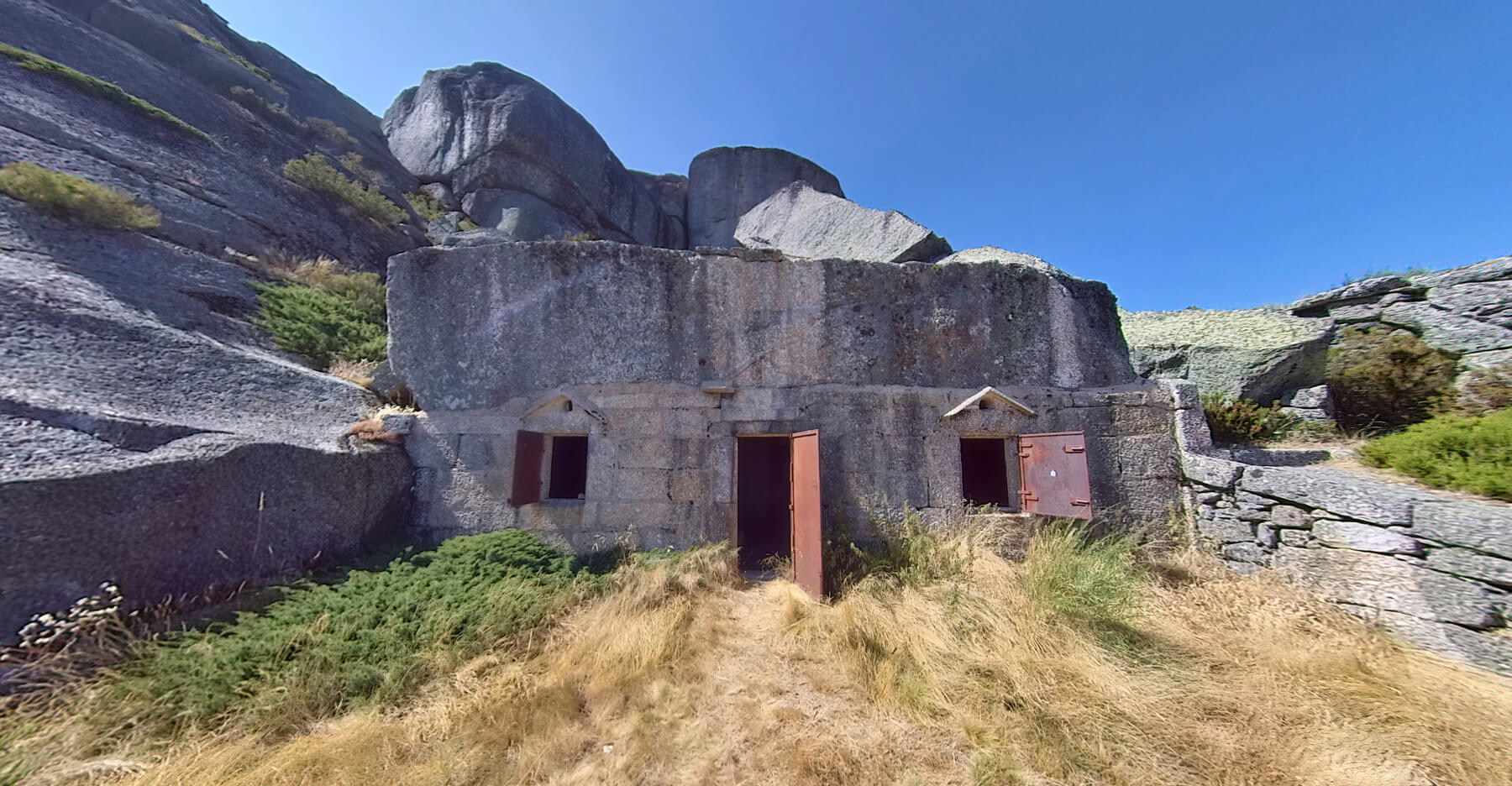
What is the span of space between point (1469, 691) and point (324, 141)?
23595 millimetres

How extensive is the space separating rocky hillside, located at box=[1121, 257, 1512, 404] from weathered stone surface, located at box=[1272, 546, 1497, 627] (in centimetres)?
323

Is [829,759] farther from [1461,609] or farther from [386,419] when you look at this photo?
[386,419]

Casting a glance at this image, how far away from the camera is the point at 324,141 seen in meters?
14.5

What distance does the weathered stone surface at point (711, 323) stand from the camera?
6031 millimetres

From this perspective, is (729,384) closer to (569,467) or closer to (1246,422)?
(569,467)

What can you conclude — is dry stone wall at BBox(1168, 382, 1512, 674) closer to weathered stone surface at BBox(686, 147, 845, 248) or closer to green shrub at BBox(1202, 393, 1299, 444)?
green shrub at BBox(1202, 393, 1299, 444)

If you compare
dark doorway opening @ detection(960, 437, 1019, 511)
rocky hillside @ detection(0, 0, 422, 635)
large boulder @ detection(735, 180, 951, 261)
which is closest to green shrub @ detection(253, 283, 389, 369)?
rocky hillside @ detection(0, 0, 422, 635)

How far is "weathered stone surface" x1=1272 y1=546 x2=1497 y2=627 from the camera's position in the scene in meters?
3.58

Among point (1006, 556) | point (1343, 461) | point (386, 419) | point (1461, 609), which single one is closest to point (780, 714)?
point (1006, 556)

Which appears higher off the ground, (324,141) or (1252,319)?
(324,141)

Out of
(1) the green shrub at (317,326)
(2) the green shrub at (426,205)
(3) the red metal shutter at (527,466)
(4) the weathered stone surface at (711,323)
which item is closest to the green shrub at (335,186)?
(2) the green shrub at (426,205)

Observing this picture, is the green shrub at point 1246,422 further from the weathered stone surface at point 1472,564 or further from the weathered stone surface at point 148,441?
the weathered stone surface at point 148,441

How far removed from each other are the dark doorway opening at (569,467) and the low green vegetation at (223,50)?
18397 millimetres

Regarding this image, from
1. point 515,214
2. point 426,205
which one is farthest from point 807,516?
point 426,205
